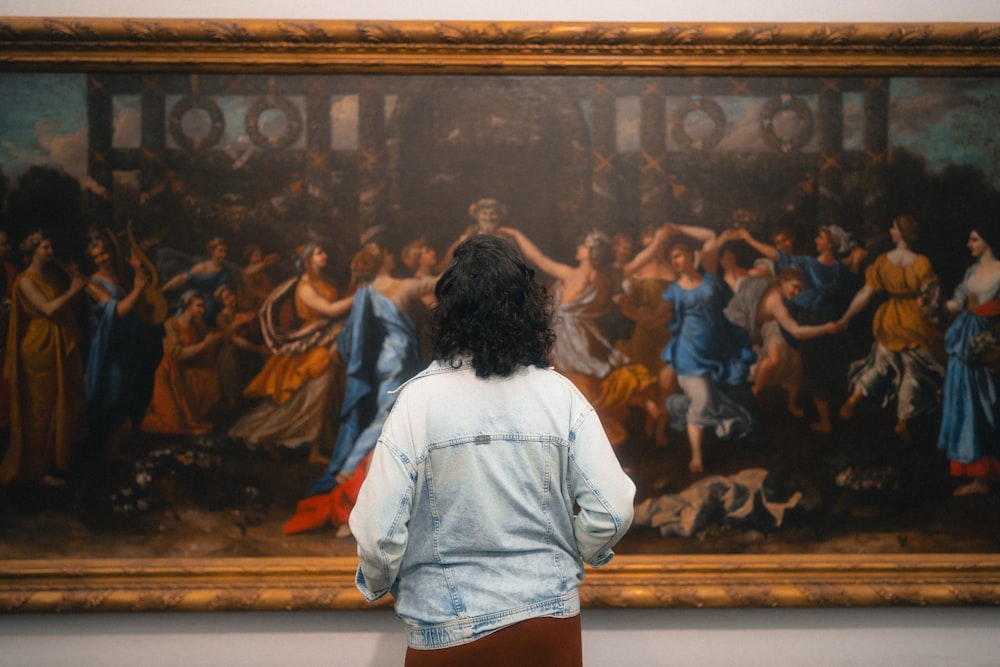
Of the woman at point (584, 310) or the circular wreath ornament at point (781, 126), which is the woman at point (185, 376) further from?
the circular wreath ornament at point (781, 126)

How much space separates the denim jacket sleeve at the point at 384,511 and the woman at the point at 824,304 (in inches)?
110

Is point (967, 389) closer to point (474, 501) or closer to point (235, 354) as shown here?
point (474, 501)

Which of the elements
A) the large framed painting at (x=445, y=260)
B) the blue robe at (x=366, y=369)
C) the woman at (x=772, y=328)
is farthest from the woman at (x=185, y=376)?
the woman at (x=772, y=328)

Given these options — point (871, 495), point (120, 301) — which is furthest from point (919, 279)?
point (120, 301)

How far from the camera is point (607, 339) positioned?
433 centimetres

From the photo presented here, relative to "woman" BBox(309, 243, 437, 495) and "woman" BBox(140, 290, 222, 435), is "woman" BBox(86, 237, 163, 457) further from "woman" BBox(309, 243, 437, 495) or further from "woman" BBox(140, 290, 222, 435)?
→ "woman" BBox(309, 243, 437, 495)

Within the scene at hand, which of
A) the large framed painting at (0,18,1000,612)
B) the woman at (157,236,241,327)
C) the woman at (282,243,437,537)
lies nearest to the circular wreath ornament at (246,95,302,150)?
the large framed painting at (0,18,1000,612)

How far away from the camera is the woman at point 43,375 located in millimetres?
4277

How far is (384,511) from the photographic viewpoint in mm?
2420

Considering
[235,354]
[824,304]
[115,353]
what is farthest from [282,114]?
[824,304]

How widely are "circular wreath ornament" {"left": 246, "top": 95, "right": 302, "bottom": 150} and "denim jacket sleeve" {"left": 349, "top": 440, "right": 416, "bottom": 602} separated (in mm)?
2505

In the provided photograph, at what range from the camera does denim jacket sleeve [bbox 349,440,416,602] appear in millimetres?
2420

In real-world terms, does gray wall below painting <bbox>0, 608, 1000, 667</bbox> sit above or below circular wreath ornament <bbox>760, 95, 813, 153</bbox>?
below

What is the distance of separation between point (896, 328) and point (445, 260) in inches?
106
